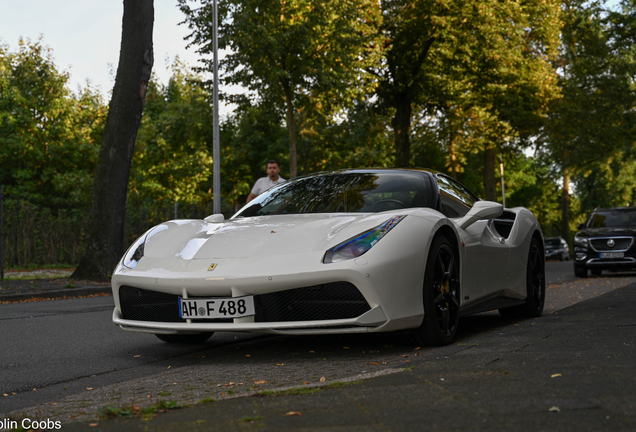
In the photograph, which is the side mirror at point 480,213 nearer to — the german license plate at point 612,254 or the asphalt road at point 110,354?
the asphalt road at point 110,354

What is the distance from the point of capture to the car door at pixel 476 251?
5.32m

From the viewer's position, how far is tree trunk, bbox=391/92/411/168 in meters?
25.7

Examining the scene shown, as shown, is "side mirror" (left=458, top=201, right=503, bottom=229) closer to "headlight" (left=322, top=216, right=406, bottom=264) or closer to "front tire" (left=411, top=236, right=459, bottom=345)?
"front tire" (left=411, top=236, right=459, bottom=345)

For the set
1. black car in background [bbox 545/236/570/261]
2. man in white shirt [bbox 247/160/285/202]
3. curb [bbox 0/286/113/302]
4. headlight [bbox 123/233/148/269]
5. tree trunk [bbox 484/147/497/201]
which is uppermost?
tree trunk [bbox 484/147/497/201]

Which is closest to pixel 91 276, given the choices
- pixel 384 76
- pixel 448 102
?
pixel 384 76

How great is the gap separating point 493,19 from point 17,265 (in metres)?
16.8

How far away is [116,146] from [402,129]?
14.3 metres

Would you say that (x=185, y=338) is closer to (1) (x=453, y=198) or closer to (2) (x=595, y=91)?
(1) (x=453, y=198)

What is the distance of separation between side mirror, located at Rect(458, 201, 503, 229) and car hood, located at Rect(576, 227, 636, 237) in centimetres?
1201

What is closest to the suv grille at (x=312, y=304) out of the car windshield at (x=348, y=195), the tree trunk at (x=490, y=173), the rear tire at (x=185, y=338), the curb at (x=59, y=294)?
the car windshield at (x=348, y=195)

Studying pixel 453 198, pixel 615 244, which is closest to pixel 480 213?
pixel 453 198

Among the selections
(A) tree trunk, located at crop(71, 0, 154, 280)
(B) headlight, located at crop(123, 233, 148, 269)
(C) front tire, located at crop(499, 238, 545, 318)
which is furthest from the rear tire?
(A) tree trunk, located at crop(71, 0, 154, 280)

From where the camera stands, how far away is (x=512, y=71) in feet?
81.7

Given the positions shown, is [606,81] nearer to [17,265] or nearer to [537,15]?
[537,15]
